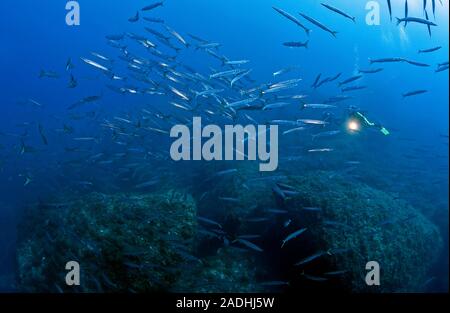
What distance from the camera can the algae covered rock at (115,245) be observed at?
5395 mm

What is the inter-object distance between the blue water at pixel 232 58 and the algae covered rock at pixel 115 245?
391cm

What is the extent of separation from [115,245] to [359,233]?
175 inches

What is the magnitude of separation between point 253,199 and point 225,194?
2.87 ft

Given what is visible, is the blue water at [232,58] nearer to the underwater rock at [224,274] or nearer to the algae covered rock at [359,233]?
the algae covered rock at [359,233]

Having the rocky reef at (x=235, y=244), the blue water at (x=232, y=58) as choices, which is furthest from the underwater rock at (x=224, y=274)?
the blue water at (x=232, y=58)

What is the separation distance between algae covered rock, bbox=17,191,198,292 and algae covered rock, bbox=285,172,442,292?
235cm

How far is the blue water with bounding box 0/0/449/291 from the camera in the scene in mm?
15594

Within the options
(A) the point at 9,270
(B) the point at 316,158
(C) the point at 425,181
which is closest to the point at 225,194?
(B) the point at 316,158

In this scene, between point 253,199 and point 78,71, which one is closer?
point 253,199

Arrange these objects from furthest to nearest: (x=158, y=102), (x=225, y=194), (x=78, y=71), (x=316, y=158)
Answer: (x=78, y=71) → (x=158, y=102) → (x=316, y=158) → (x=225, y=194)

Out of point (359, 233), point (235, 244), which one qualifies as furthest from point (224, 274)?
point (359, 233)

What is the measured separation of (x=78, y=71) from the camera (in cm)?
7969
